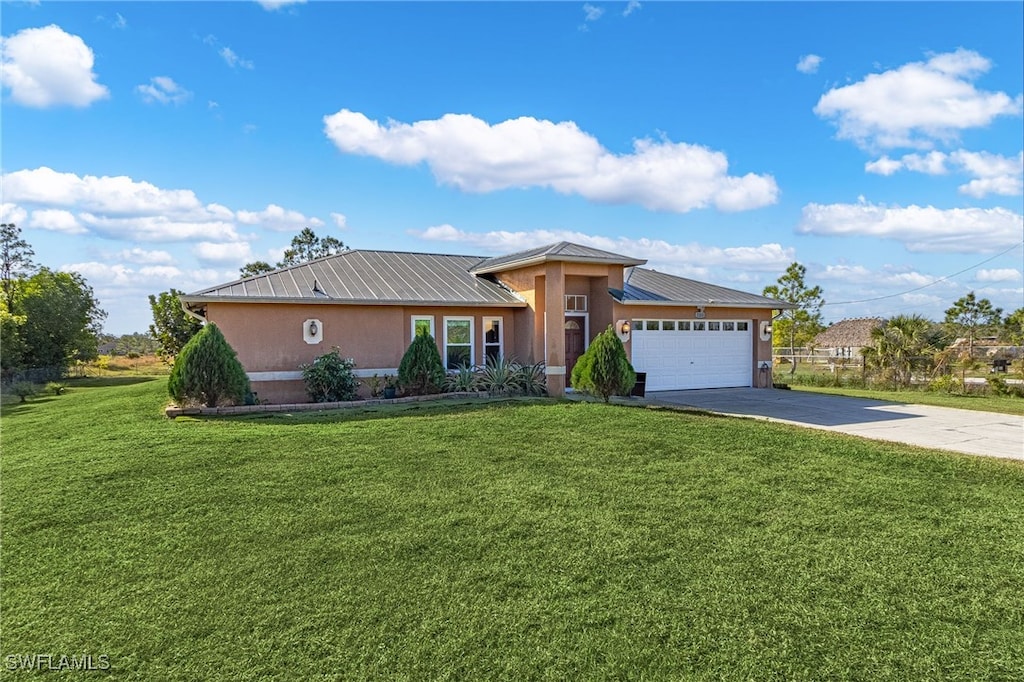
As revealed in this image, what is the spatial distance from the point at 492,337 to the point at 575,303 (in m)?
2.77

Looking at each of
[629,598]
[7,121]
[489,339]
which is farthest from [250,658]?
[489,339]

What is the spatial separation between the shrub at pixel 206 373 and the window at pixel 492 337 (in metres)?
7.14

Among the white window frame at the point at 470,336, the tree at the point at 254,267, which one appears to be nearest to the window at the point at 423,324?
the white window frame at the point at 470,336

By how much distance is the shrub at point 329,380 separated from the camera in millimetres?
14094

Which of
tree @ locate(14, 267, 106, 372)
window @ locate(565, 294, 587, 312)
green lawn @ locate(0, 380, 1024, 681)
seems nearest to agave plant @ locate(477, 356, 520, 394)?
window @ locate(565, 294, 587, 312)

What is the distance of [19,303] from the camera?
2919 centimetres

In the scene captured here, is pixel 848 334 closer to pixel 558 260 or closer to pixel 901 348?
pixel 901 348

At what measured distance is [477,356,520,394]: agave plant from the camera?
14828mm

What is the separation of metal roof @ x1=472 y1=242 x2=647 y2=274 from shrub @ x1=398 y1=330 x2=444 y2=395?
12.0 ft

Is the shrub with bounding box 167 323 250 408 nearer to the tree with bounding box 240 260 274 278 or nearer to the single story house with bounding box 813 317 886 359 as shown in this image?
the tree with bounding box 240 260 274 278

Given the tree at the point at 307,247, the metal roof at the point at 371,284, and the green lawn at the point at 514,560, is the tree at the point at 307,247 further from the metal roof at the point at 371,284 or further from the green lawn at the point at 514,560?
the green lawn at the point at 514,560

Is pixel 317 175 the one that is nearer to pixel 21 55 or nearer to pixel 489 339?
pixel 489 339

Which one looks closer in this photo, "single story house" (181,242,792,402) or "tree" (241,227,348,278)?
"single story house" (181,242,792,402)

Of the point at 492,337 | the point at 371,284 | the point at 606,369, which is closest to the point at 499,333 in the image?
the point at 492,337
